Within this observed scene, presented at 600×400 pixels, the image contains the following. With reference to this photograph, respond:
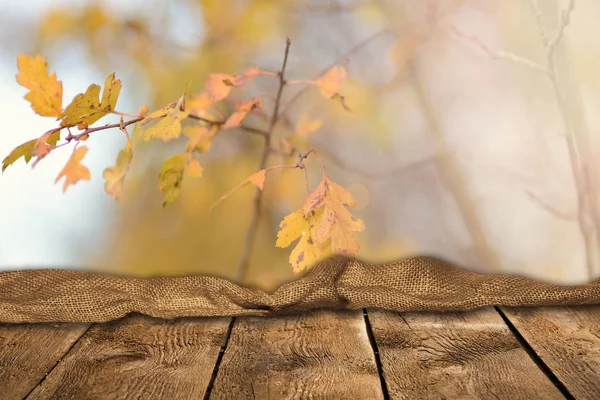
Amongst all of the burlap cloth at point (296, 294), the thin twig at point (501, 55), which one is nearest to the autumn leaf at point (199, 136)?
the burlap cloth at point (296, 294)

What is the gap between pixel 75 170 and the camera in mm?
1050

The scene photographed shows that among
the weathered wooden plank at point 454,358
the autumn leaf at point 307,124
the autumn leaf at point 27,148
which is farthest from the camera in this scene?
the autumn leaf at point 307,124

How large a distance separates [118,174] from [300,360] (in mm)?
484

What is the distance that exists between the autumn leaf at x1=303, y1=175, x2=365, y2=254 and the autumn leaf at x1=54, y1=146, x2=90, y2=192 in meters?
Result: 0.39

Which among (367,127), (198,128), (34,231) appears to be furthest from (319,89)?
(34,231)

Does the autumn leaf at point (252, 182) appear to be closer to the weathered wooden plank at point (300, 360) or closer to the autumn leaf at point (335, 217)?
the autumn leaf at point (335, 217)

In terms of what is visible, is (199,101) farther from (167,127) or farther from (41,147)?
(41,147)

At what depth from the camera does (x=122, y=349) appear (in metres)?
0.85

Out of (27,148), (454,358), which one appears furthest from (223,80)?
(454,358)

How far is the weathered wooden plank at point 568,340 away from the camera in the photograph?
0.72m

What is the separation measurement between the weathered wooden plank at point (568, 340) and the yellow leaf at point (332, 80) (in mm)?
450

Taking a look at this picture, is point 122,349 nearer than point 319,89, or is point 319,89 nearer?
point 122,349

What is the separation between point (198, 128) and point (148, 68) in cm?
13

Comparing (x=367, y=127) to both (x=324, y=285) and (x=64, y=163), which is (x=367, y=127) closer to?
(x=324, y=285)
